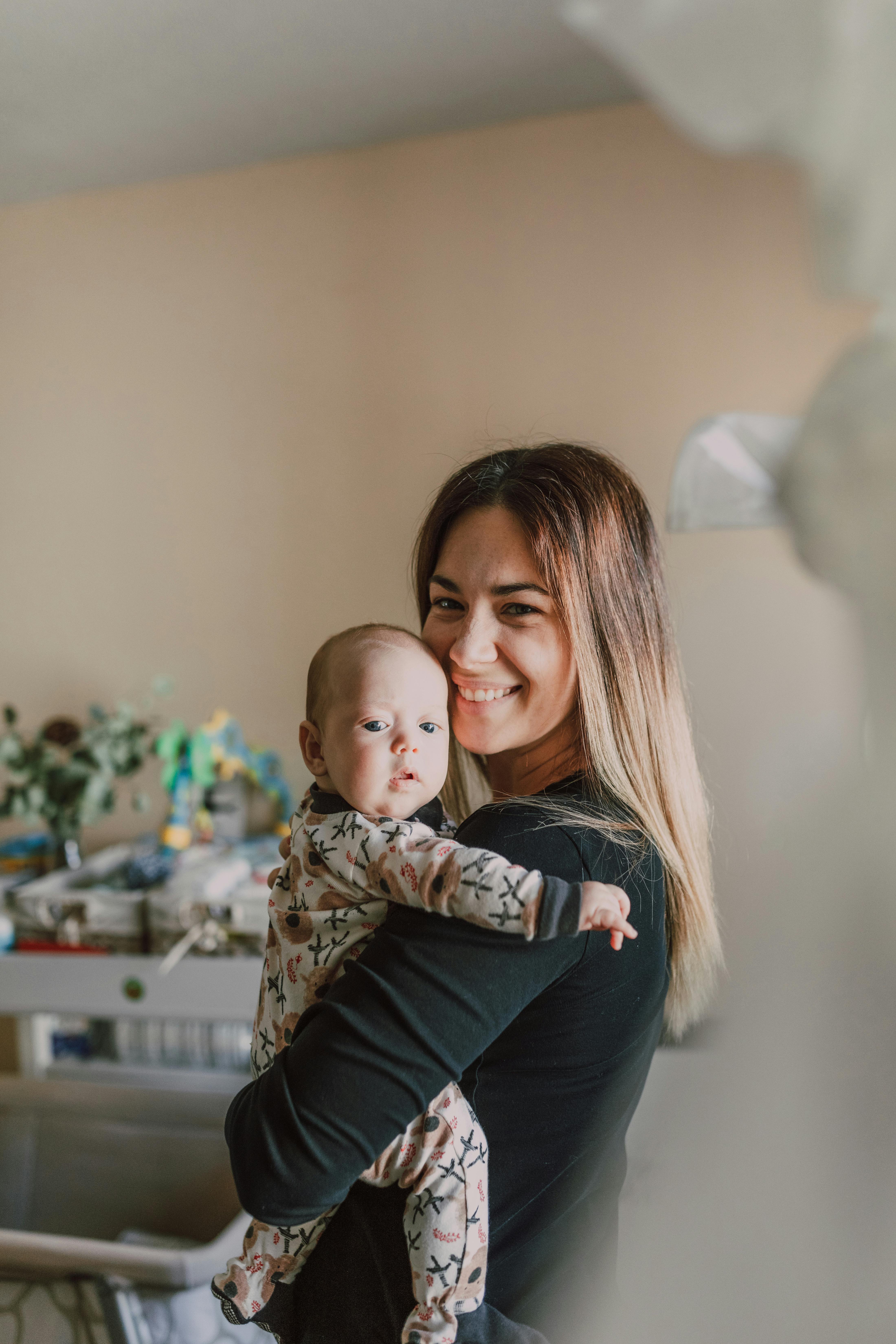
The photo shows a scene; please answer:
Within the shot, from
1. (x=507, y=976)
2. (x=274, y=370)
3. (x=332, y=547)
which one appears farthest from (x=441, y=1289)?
(x=274, y=370)

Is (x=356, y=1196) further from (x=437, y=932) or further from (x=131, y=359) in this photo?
(x=131, y=359)

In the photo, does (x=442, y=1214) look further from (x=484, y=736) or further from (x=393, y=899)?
(x=484, y=736)

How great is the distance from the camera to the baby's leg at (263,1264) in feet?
2.31

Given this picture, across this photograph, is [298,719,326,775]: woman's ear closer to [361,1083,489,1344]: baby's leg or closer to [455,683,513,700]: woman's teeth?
[455,683,513,700]: woman's teeth

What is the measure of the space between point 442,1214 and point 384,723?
0.34m

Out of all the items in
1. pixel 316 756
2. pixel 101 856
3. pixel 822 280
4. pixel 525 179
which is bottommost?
pixel 101 856

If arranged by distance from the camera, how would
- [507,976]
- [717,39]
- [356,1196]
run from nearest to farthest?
[717,39] < [507,976] < [356,1196]

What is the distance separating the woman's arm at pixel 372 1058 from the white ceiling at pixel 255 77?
149cm

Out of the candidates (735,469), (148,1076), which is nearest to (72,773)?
(148,1076)

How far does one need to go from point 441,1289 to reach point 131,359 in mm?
2117

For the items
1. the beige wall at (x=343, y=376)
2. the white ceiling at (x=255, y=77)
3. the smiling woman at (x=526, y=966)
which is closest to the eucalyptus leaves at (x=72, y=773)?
the beige wall at (x=343, y=376)

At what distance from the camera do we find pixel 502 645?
0.78 meters

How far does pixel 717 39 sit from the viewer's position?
28 cm

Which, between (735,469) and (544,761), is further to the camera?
(544,761)
